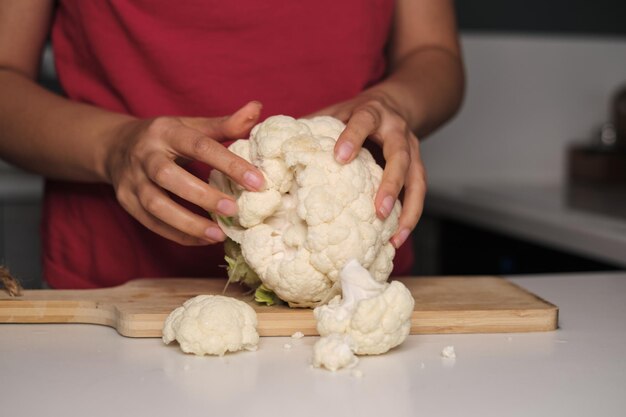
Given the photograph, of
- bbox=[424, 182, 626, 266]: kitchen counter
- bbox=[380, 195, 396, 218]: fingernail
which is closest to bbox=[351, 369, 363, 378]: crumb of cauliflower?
bbox=[380, 195, 396, 218]: fingernail

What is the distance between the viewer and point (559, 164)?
3.06m

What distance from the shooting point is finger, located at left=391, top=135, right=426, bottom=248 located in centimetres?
122

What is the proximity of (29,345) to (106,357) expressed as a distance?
0.11m

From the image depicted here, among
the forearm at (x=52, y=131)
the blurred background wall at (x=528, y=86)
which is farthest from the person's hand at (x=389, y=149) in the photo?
the blurred background wall at (x=528, y=86)

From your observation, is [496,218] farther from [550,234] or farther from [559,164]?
[559,164]

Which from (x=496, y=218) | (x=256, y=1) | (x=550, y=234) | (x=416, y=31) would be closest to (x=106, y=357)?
(x=256, y=1)

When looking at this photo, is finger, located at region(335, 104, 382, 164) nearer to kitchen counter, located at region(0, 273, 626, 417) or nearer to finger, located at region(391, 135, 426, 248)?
finger, located at region(391, 135, 426, 248)

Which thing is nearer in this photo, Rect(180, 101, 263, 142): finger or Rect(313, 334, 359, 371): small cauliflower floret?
Rect(313, 334, 359, 371): small cauliflower floret

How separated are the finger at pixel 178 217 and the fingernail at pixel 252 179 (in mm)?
87

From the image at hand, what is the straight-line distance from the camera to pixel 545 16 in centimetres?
303

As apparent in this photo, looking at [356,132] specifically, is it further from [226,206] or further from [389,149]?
[226,206]

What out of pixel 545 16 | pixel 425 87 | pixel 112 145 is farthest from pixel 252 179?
pixel 545 16

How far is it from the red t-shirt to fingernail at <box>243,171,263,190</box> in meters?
0.38

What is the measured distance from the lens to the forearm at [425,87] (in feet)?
4.72
